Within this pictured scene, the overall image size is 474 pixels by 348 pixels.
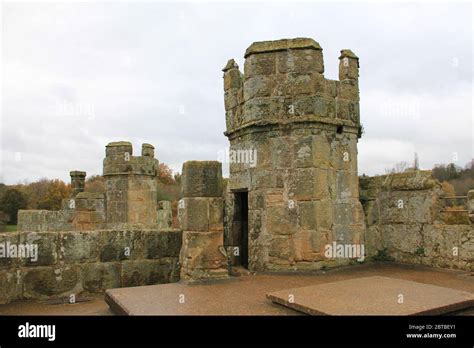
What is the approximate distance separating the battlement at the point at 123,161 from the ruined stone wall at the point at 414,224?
7.15m

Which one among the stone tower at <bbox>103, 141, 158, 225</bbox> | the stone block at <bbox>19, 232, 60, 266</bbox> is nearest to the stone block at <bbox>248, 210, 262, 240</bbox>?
the stone block at <bbox>19, 232, 60, 266</bbox>

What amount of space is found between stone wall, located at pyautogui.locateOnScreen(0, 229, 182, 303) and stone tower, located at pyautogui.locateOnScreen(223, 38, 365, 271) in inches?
60.6

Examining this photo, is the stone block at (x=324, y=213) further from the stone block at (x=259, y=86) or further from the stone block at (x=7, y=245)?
the stone block at (x=7, y=245)

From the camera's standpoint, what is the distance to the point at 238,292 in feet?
17.4

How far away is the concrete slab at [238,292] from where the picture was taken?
440 centimetres

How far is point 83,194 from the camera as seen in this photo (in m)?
13.7

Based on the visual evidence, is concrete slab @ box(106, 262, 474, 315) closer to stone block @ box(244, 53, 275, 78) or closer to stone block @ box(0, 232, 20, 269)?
stone block @ box(0, 232, 20, 269)

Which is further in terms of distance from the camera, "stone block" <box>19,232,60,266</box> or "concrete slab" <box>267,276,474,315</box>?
"stone block" <box>19,232,60,266</box>

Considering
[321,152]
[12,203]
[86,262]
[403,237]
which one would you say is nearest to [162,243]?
[86,262]

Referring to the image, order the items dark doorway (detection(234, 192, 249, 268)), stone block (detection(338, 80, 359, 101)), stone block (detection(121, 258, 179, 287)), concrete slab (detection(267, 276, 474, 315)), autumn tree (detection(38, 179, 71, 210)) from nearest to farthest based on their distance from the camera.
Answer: concrete slab (detection(267, 276, 474, 315)) < stone block (detection(121, 258, 179, 287)) < stone block (detection(338, 80, 359, 101)) < dark doorway (detection(234, 192, 249, 268)) < autumn tree (detection(38, 179, 71, 210))

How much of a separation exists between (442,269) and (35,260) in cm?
607

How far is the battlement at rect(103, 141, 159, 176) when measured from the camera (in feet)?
42.5

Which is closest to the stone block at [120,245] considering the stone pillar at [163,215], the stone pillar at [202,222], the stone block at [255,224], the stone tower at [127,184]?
the stone pillar at [202,222]

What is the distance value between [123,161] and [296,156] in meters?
7.38
